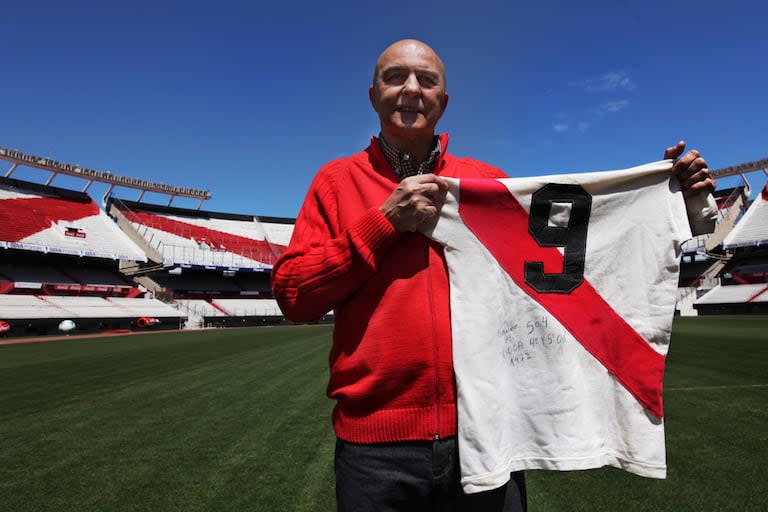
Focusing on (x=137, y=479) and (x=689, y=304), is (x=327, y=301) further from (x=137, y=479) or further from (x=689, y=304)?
(x=689, y=304)

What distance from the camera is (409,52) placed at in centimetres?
148

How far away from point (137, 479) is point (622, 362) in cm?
373

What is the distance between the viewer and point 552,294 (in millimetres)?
1551

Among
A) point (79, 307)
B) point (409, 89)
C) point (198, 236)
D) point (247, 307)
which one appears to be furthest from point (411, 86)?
point (198, 236)

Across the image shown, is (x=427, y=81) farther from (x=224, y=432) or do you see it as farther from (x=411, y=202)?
(x=224, y=432)

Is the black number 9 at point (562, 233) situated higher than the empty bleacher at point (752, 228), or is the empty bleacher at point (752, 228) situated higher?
the empty bleacher at point (752, 228)

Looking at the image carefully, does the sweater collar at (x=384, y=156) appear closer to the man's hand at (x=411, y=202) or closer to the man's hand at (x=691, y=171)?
the man's hand at (x=411, y=202)

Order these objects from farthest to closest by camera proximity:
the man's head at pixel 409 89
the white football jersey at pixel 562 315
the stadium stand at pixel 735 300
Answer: the stadium stand at pixel 735 300
the man's head at pixel 409 89
the white football jersey at pixel 562 315

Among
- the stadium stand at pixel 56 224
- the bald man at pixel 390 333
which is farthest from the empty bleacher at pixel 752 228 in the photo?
the stadium stand at pixel 56 224

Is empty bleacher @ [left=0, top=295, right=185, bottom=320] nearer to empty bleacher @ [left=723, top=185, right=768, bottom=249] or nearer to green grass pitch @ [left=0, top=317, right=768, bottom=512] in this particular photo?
green grass pitch @ [left=0, top=317, right=768, bottom=512]

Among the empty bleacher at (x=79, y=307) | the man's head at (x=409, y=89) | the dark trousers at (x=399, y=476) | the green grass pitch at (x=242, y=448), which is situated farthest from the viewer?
the empty bleacher at (x=79, y=307)

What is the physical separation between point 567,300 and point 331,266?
2.83 feet

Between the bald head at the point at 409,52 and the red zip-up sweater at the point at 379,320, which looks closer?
the red zip-up sweater at the point at 379,320

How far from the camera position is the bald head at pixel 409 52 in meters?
1.48
